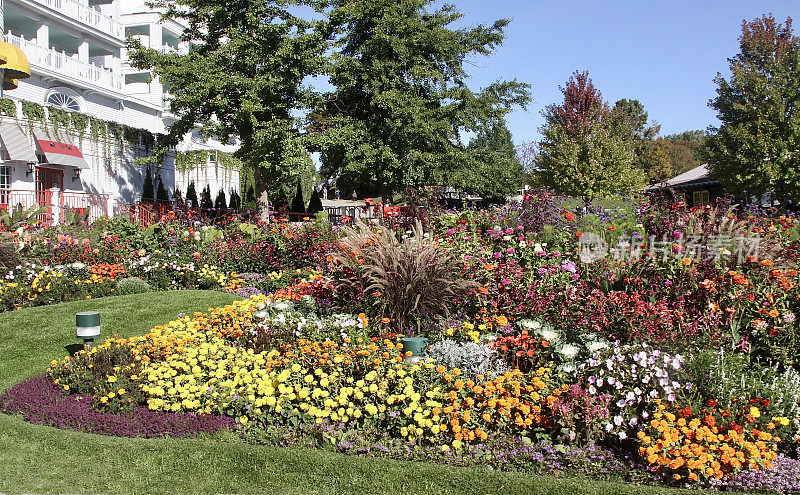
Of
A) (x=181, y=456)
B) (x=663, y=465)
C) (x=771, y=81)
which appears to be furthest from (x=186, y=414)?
(x=771, y=81)

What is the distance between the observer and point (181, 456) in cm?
362

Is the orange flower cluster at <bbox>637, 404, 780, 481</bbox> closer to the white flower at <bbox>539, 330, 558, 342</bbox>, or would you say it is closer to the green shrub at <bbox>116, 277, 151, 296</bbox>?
the white flower at <bbox>539, 330, 558, 342</bbox>

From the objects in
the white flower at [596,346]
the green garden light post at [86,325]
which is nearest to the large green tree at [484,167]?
the green garden light post at [86,325]

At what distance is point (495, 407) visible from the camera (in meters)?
3.84

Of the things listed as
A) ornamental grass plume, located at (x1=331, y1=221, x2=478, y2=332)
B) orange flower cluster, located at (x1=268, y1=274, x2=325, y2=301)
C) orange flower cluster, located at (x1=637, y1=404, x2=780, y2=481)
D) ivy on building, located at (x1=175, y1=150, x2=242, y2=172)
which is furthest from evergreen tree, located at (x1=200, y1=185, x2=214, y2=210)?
orange flower cluster, located at (x1=637, y1=404, x2=780, y2=481)

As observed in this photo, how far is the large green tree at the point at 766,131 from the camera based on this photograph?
18.0 metres

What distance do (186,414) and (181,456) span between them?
1.78 feet

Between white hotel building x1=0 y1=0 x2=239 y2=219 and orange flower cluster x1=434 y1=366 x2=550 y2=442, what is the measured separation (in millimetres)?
13900

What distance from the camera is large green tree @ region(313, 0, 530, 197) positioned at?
66.6 ft

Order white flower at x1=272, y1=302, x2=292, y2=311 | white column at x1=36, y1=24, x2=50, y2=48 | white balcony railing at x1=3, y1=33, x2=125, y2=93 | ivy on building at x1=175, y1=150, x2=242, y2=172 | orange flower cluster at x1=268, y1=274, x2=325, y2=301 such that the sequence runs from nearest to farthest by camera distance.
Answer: white flower at x1=272, y1=302, x2=292, y2=311 → orange flower cluster at x1=268, y1=274, x2=325, y2=301 → white balcony railing at x1=3, y1=33, x2=125, y2=93 → white column at x1=36, y1=24, x2=50, y2=48 → ivy on building at x1=175, y1=150, x2=242, y2=172

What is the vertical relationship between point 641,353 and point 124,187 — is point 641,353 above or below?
below

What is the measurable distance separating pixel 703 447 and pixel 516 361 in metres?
1.68

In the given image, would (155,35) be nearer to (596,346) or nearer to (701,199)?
(701,199)

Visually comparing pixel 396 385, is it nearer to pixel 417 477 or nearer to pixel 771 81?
pixel 417 477
